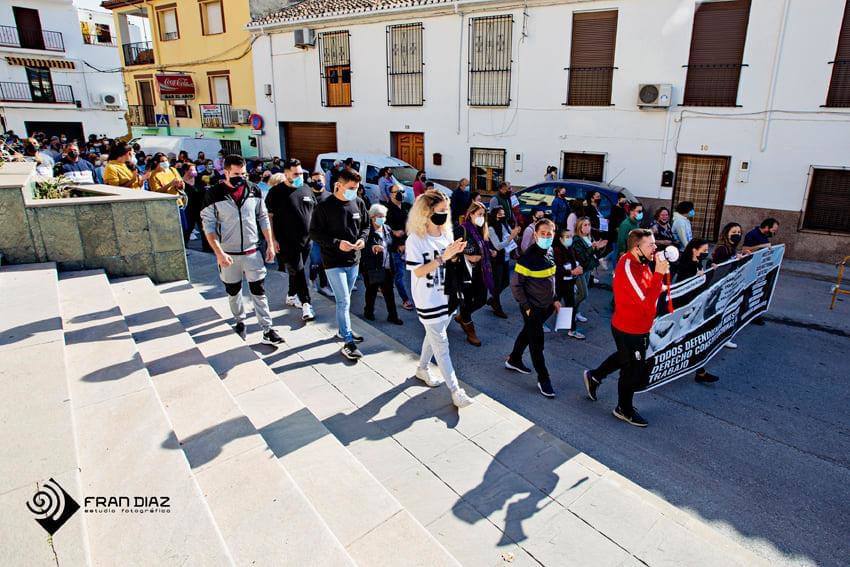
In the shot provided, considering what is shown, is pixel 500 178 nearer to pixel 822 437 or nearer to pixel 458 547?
pixel 822 437

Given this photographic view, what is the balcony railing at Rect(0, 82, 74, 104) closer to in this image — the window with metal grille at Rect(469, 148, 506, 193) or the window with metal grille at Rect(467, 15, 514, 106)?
the window with metal grille at Rect(467, 15, 514, 106)

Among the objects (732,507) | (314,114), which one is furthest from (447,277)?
(314,114)

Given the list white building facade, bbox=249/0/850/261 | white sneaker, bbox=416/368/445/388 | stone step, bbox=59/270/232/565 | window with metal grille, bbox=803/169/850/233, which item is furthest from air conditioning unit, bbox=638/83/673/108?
stone step, bbox=59/270/232/565

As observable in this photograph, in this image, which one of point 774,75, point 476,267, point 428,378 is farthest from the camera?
point 774,75

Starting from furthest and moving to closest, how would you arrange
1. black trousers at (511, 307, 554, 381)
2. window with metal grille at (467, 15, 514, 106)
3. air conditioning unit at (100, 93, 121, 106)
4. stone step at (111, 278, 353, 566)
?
air conditioning unit at (100, 93, 121, 106) → window with metal grille at (467, 15, 514, 106) → black trousers at (511, 307, 554, 381) → stone step at (111, 278, 353, 566)

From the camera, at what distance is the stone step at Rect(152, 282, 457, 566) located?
2854mm

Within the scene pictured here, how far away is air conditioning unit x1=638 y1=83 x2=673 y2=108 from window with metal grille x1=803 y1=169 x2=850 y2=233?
3.38 metres

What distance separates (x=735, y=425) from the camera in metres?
4.88

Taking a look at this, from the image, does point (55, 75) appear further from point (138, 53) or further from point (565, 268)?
point (565, 268)

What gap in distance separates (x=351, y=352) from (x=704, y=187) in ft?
33.9

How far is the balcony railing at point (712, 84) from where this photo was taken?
37.2 ft

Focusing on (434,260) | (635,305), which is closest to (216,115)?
(434,260)

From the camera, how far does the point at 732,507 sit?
3777mm

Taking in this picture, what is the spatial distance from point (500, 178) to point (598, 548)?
12.9 m
